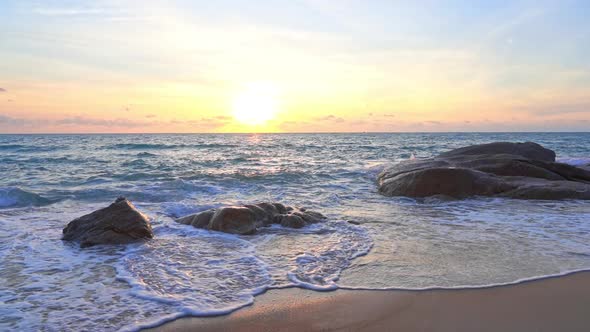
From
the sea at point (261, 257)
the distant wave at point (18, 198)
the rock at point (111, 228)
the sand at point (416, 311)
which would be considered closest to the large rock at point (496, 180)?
the sea at point (261, 257)

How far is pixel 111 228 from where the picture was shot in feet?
22.2

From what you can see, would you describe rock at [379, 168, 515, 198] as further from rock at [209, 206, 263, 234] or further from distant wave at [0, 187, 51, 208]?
distant wave at [0, 187, 51, 208]

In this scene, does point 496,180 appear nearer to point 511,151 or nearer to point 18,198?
point 511,151

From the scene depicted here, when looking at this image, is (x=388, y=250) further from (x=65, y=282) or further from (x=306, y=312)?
(x=65, y=282)

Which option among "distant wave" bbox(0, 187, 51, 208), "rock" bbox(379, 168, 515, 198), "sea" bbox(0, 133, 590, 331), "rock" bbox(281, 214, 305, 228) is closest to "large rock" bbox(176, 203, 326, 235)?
"rock" bbox(281, 214, 305, 228)

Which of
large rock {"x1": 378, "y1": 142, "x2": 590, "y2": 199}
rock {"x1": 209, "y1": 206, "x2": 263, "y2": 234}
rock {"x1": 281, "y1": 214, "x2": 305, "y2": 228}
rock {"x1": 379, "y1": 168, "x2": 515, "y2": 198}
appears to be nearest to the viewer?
rock {"x1": 209, "y1": 206, "x2": 263, "y2": 234}

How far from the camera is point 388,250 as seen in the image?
6023 millimetres

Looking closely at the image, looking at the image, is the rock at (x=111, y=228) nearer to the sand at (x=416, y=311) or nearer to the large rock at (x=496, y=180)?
the sand at (x=416, y=311)

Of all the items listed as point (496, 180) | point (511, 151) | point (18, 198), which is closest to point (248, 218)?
point (18, 198)

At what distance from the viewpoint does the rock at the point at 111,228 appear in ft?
21.6

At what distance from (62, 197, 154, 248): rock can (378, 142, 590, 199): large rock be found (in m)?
7.16

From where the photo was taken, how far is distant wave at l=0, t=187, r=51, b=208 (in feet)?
34.4

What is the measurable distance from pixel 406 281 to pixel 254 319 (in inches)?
71.2

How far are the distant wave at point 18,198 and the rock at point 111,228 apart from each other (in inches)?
182
